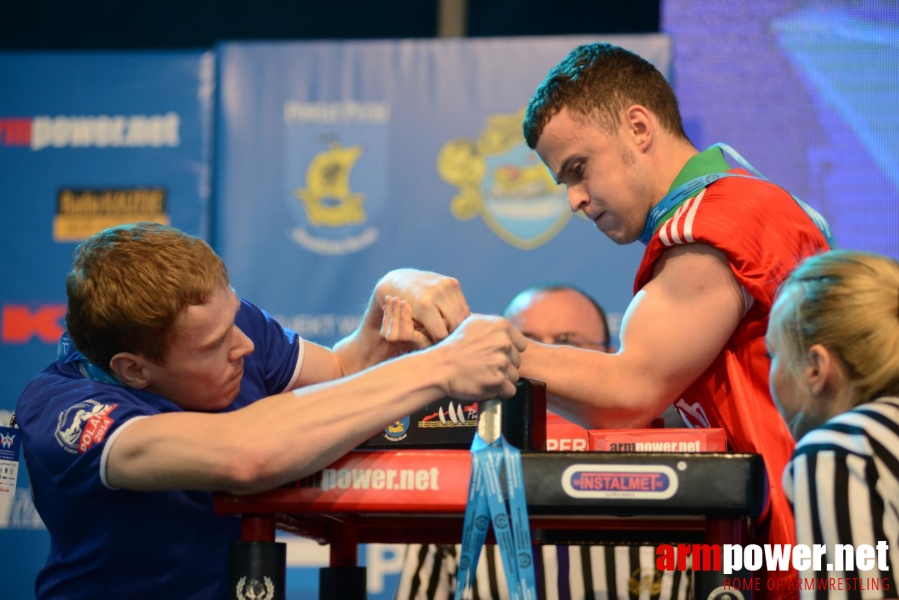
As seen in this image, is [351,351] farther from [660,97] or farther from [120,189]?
[120,189]

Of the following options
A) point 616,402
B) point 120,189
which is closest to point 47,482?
point 616,402

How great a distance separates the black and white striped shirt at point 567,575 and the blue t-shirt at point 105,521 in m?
0.92

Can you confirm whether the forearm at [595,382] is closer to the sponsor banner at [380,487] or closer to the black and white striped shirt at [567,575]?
the sponsor banner at [380,487]

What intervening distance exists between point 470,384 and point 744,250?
2.04 ft

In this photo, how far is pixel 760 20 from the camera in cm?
378

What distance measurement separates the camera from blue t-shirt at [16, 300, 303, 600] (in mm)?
1640

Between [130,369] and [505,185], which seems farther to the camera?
[505,185]

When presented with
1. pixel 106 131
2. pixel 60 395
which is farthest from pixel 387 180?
pixel 60 395

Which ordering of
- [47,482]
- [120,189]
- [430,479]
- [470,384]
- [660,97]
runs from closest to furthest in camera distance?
[430,479] → [470,384] → [47,482] → [660,97] → [120,189]

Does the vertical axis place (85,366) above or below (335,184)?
below

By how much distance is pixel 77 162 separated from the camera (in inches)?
160

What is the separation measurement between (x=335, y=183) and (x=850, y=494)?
9.58 feet

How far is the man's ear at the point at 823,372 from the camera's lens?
1484 millimetres

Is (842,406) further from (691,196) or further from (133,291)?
(133,291)
